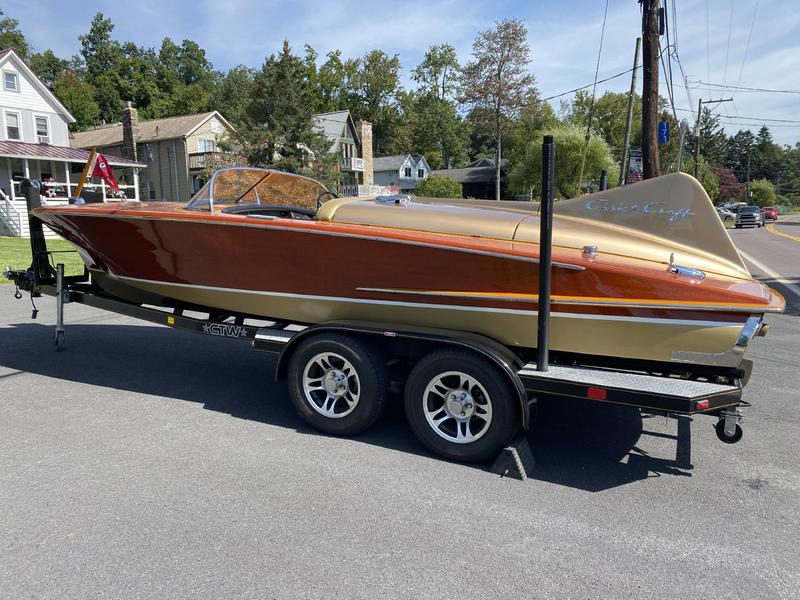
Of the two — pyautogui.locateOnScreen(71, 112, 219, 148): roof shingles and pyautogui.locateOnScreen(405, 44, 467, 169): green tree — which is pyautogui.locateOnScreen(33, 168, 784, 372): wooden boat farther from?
pyautogui.locateOnScreen(405, 44, 467, 169): green tree

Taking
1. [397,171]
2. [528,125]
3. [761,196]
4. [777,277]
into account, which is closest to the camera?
[777,277]

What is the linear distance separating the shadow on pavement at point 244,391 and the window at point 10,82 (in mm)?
29809

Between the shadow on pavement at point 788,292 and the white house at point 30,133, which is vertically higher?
the white house at point 30,133

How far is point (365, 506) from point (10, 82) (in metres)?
36.3

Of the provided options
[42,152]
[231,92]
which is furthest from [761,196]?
[42,152]

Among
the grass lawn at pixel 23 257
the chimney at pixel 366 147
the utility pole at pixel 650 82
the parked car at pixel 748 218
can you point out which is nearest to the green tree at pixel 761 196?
the parked car at pixel 748 218

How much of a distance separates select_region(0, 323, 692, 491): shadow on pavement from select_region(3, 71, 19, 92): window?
29.8 meters

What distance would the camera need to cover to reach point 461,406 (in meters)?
3.78

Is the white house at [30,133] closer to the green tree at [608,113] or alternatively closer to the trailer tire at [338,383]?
the trailer tire at [338,383]

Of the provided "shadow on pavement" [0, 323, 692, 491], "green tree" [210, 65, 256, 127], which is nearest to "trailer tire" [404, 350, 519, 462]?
"shadow on pavement" [0, 323, 692, 491]

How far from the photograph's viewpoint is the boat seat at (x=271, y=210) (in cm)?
495

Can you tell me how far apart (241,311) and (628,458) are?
3.24 m

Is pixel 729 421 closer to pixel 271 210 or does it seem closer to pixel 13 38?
pixel 271 210

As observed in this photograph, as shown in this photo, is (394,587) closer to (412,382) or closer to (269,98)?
(412,382)
